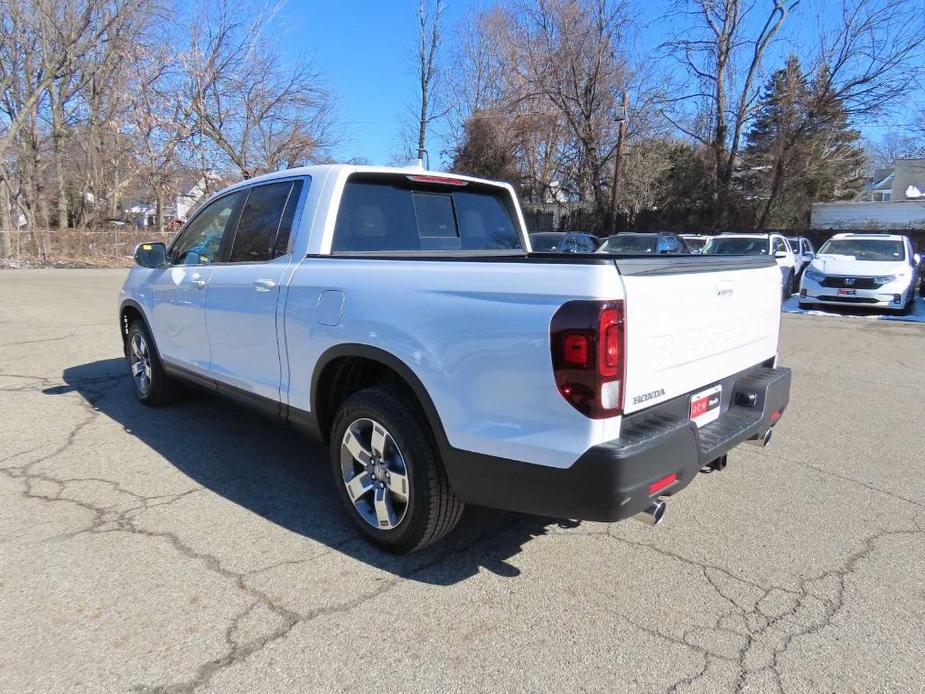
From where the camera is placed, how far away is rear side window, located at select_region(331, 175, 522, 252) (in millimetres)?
3586

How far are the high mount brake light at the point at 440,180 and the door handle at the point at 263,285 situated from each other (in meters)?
1.09

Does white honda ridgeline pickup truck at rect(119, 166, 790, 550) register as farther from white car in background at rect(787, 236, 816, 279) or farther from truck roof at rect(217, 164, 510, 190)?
white car in background at rect(787, 236, 816, 279)

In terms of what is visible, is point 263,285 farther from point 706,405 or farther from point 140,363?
point 140,363

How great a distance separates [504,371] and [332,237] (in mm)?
1587

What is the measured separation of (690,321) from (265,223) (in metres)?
2.68

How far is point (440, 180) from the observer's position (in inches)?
157

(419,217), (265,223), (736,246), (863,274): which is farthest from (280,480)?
(736,246)

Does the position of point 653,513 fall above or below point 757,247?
below

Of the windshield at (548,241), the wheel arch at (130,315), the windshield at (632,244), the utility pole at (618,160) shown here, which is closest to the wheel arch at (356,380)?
the wheel arch at (130,315)

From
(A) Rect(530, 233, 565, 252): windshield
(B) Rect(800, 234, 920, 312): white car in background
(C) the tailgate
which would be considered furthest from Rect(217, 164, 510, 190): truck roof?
(A) Rect(530, 233, 565, 252): windshield

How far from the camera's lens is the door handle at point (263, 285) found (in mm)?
3514

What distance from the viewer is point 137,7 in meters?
27.3

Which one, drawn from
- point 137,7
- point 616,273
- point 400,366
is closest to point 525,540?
point 400,366

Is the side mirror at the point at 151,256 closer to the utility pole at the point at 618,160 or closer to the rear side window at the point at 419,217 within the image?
the rear side window at the point at 419,217
